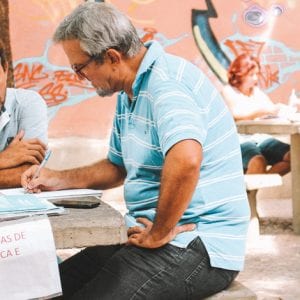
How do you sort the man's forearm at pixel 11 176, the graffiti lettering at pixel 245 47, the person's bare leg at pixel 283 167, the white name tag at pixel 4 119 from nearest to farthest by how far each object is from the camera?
the man's forearm at pixel 11 176 < the white name tag at pixel 4 119 < the person's bare leg at pixel 283 167 < the graffiti lettering at pixel 245 47

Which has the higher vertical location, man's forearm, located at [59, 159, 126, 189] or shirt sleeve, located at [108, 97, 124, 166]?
shirt sleeve, located at [108, 97, 124, 166]

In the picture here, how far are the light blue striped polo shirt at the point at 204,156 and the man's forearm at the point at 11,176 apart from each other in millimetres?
628

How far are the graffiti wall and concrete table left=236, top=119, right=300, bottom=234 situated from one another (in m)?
2.17

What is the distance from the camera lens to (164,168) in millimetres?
2424

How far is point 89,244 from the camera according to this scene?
7.07ft

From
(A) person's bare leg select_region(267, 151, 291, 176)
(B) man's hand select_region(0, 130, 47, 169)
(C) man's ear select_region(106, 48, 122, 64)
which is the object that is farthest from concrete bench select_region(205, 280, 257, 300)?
(A) person's bare leg select_region(267, 151, 291, 176)

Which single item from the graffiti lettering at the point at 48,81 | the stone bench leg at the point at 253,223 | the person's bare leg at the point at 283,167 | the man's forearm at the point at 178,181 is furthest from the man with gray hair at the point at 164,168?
the graffiti lettering at the point at 48,81

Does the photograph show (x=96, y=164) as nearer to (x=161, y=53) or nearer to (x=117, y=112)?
(x=117, y=112)

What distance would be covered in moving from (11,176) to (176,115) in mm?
1019

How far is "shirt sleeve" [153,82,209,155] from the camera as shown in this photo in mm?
2410

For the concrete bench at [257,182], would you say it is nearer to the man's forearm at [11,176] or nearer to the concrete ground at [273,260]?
the concrete ground at [273,260]

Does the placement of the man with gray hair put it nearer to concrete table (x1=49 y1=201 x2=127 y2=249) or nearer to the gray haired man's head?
the gray haired man's head

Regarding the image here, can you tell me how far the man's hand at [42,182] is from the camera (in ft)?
9.64

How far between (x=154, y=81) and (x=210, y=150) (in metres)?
0.29
